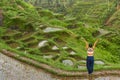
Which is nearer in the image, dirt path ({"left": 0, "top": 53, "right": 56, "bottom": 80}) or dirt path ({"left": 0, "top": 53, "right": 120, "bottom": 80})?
dirt path ({"left": 0, "top": 53, "right": 120, "bottom": 80})

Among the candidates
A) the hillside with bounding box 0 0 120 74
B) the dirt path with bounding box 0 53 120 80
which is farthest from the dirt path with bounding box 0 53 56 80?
the hillside with bounding box 0 0 120 74

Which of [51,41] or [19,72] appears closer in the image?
[19,72]

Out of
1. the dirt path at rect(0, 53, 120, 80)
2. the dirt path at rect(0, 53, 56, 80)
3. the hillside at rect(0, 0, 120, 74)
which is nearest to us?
the dirt path at rect(0, 53, 120, 80)

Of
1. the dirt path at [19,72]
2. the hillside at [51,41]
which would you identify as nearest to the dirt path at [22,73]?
the dirt path at [19,72]

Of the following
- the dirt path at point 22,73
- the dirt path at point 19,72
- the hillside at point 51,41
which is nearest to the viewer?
the dirt path at point 22,73

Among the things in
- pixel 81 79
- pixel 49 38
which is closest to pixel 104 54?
pixel 49 38

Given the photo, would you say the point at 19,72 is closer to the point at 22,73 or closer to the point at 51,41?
the point at 22,73

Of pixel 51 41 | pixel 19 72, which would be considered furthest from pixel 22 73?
pixel 51 41

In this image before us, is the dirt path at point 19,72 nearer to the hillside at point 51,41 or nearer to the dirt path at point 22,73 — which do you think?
the dirt path at point 22,73

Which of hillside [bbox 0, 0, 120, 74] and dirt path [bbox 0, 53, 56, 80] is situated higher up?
dirt path [bbox 0, 53, 56, 80]

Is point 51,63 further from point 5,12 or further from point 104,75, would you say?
point 5,12

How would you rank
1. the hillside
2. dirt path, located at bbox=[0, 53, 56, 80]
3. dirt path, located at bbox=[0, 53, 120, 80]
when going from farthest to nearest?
the hillside
dirt path, located at bbox=[0, 53, 56, 80]
dirt path, located at bbox=[0, 53, 120, 80]

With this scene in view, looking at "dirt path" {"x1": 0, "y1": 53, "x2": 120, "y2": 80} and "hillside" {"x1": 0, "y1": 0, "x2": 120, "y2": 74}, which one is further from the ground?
"dirt path" {"x1": 0, "y1": 53, "x2": 120, "y2": 80}

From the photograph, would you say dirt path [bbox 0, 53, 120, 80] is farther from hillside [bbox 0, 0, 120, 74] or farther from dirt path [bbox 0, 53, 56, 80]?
hillside [bbox 0, 0, 120, 74]
